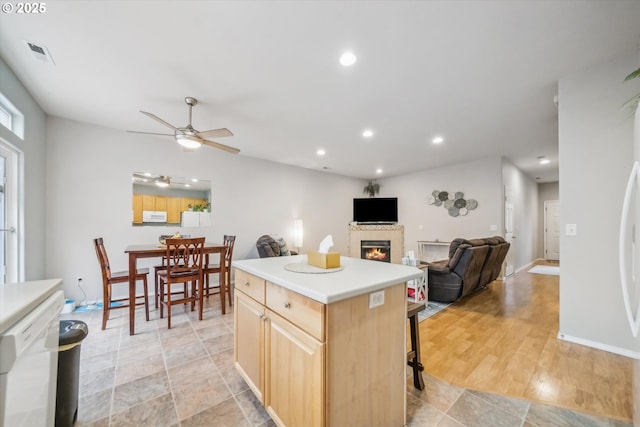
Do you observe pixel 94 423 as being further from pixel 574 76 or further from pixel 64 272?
pixel 574 76

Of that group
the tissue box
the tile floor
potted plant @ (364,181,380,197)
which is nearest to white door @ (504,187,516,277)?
potted plant @ (364,181,380,197)

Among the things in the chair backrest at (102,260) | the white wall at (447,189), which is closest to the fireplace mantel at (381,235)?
the white wall at (447,189)

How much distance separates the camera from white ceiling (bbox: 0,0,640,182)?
5.57 ft

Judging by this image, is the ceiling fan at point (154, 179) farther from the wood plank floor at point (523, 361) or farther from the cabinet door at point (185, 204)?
the wood plank floor at point (523, 361)

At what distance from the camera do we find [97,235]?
11.8 ft

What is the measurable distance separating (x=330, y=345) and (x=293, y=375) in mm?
332

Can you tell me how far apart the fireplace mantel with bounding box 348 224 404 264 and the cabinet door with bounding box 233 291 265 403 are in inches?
178

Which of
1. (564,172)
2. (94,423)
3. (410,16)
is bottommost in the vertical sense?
(94,423)

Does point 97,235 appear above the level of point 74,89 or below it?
below

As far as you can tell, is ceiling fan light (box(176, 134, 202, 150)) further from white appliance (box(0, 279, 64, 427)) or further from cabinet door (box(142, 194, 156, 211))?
white appliance (box(0, 279, 64, 427))

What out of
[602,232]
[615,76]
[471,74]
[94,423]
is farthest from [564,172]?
[94,423]

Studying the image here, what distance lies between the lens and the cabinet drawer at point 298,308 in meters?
1.07

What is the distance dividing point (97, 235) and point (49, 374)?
11.0 feet

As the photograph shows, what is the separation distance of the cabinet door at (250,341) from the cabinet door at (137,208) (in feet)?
10.1
